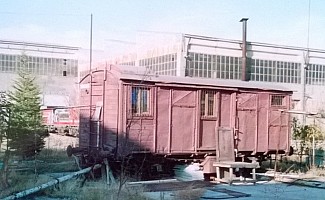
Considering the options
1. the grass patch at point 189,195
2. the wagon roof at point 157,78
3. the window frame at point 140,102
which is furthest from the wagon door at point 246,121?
the grass patch at point 189,195

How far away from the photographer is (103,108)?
49.3 ft

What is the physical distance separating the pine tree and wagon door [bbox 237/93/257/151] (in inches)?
286

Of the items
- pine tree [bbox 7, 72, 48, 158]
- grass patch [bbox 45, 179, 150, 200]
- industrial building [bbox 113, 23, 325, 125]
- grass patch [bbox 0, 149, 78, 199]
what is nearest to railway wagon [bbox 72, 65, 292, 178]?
grass patch [bbox 0, 149, 78, 199]

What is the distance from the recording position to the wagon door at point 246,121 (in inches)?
665

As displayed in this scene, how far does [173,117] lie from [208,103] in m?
1.57

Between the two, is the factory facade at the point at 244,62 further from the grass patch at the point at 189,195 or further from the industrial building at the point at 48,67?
the grass patch at the point at 189,195

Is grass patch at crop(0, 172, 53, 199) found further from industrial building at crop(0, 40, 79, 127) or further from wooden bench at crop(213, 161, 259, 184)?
industrial building at crop(0, 40, 79, 127)

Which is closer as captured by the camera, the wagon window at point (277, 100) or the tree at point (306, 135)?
the wagon window at point (277, 100)

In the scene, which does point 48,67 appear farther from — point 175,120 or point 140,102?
point 140,102

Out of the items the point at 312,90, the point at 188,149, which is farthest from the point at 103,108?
the point at 312,90

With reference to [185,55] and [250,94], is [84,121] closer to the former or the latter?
[250,94]

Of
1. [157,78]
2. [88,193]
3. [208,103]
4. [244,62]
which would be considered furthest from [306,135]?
[244,62]

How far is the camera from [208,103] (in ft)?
53.1

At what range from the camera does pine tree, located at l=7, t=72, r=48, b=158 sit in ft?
45.7
